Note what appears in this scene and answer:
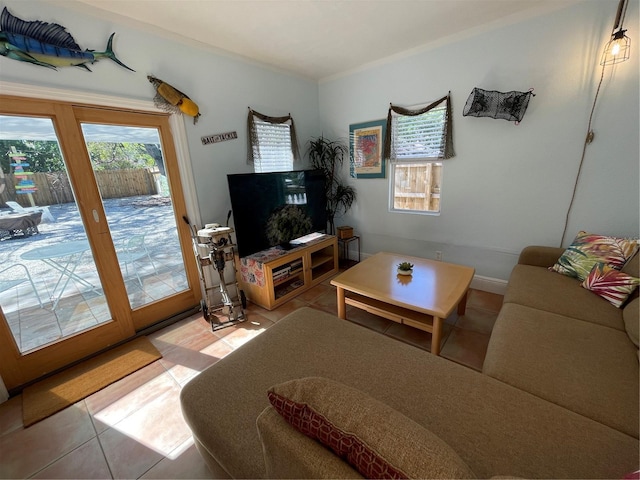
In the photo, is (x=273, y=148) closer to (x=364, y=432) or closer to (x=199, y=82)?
(x=199, y=82)

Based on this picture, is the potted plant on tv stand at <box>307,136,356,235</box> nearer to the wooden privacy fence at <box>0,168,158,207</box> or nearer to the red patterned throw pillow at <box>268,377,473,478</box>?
the wooden privacy fence at <box>0,168,158,207</box>

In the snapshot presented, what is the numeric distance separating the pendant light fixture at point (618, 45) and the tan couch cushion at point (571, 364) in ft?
6.08

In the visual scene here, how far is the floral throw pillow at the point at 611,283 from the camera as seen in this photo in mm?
1595

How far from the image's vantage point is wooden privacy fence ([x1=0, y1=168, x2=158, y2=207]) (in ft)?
5.45

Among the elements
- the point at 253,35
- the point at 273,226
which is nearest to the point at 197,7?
the point at 253,35

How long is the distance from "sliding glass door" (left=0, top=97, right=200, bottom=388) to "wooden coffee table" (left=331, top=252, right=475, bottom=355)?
1.71 m

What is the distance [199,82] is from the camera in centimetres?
239

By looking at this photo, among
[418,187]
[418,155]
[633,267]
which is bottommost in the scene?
[633,267]

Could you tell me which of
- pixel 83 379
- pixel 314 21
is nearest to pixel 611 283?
pixel 314 21

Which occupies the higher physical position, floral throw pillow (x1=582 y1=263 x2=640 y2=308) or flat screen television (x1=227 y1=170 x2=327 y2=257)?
flat screen television (x1=227 y1=170 x2=327 y2=257)

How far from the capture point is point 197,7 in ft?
6.01

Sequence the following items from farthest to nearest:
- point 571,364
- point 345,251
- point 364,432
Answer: point 345,251 → point 571,364 → point 364,432

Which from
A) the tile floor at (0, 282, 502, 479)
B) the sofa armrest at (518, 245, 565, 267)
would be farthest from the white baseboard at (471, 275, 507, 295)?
the tile floor at (0, 282, 502, 479)

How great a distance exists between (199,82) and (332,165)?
1.77 metres
